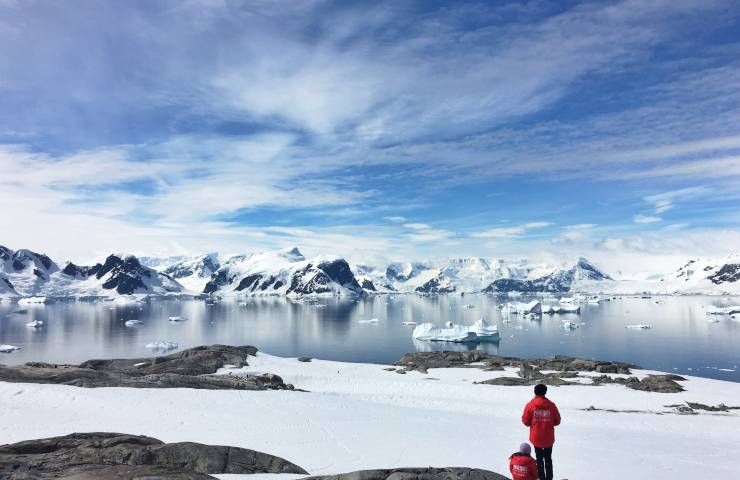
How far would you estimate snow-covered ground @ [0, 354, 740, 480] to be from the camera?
1452 centimetres

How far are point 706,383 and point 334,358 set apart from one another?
43.1 m

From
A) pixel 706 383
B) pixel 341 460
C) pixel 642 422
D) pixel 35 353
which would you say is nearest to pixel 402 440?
pixel 341 460

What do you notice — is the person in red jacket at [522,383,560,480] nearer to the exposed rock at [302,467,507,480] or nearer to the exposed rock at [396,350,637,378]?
the exposed rock at [302,467,507,480]

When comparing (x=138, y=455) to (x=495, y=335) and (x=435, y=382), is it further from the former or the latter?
(x=495, y=335)

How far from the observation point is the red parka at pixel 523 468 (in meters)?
8.35

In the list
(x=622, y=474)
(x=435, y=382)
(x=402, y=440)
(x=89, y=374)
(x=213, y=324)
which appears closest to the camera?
(x=622, y=474)

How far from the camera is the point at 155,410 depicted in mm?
19781

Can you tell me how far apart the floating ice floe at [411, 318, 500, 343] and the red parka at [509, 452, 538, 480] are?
78436mm

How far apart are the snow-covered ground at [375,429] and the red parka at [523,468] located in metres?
5.71

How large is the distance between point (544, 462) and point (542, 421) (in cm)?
104

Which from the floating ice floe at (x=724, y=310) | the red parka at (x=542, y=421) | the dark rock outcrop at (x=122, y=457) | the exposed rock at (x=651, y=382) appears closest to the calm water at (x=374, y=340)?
the exposed rock at (x=651, y=382)

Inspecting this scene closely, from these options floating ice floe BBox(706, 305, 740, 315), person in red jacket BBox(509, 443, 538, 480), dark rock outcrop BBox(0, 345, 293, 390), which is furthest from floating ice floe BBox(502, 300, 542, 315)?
person in red jacket BBox(509, 443, 538, 480)

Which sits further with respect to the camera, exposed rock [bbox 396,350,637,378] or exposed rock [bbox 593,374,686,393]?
exposed rock [bbox 396,350,637,378]

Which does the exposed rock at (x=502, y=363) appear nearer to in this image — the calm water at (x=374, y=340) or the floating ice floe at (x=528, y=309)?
the calm water at (x=374, y=340)
